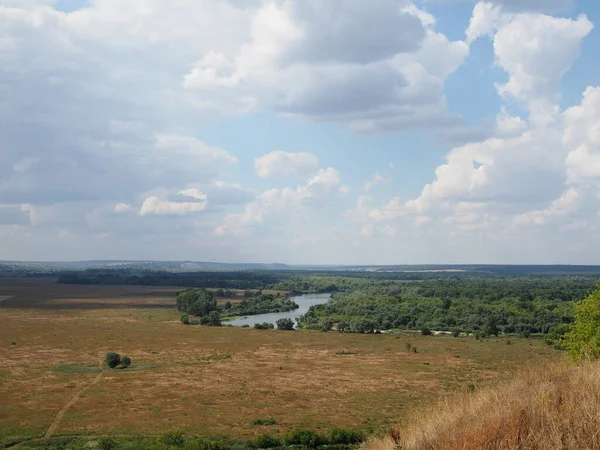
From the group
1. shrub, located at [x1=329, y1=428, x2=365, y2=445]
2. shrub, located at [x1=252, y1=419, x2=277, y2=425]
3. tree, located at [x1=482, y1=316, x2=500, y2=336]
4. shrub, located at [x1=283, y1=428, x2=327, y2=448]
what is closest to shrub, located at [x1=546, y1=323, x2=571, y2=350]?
tree, located at [x1=482, y1=316, x2=500, y2=336]

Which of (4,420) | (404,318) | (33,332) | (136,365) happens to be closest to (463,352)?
(404,318)

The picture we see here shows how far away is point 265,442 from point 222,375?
24837mm

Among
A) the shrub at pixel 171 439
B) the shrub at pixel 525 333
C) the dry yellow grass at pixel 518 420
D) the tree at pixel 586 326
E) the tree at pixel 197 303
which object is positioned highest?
the dry yellow grass at pixel 518 420

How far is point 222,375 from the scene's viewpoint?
174ft

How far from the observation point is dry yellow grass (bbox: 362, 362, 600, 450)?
8.44 meters

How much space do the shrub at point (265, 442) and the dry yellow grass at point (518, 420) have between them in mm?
20181

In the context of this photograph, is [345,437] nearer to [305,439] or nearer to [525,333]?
[305,439]

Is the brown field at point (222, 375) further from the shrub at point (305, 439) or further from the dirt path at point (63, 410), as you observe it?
the shrub at point (305, 439)

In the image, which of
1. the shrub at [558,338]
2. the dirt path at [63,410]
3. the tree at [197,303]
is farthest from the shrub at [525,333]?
the dirt path at [63,410]

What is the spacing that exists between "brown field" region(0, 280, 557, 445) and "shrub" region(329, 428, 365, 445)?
8.00ft

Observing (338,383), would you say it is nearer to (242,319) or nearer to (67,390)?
(67,390)

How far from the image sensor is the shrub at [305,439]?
96.9 feet

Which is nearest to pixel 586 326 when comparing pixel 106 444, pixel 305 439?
pixel 305 439

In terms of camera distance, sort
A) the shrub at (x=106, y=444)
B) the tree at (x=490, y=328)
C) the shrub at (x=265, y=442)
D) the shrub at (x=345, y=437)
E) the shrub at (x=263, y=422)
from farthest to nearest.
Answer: the tree at (x=490, y=328)
the shrub at (x=263, y=422)
the shrub at (x=345, y=437)
the shrub at (x=265, y=442)
the shrub at (x=106, y=444)
